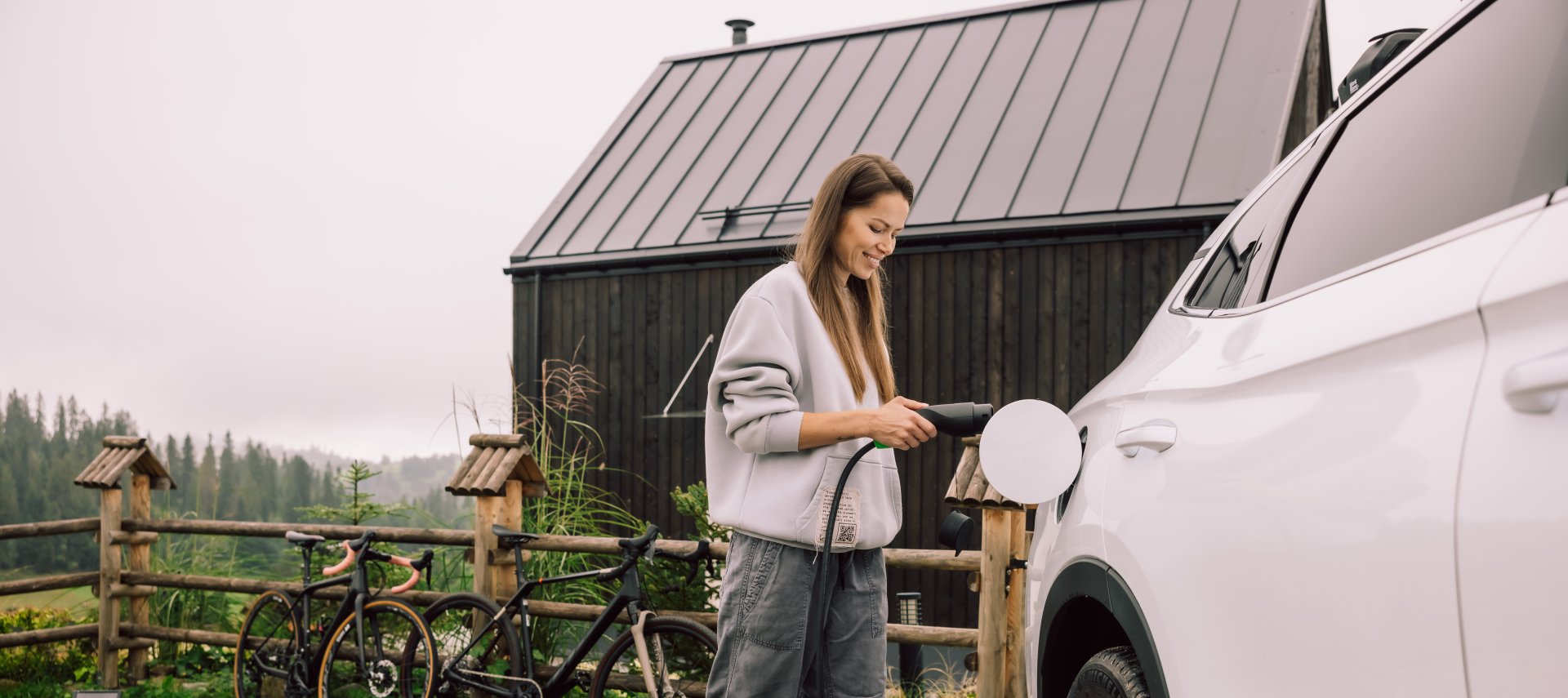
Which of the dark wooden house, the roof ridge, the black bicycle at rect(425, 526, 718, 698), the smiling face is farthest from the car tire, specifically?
the roof ridge

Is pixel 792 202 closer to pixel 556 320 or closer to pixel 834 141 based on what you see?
pixel 834 141

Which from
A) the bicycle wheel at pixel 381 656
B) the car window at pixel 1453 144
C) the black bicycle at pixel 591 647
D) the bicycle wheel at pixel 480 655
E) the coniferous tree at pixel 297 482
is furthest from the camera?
the coniferous tree at pixel 297 482

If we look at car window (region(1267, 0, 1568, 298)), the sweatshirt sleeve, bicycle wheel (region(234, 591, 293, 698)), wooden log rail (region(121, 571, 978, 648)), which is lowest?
bicycle wheel (region(234, 591, 293, 698))

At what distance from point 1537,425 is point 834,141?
34.7ft

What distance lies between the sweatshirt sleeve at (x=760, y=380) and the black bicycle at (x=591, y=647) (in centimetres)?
276

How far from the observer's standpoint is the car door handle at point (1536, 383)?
3.32ft

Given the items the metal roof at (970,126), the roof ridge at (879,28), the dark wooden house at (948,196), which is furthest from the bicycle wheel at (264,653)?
the roof ridge at (879,28)

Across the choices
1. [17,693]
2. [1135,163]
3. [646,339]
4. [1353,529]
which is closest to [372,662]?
[17,693]

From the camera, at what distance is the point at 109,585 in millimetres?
7496

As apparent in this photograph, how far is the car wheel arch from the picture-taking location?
2139 millimetres

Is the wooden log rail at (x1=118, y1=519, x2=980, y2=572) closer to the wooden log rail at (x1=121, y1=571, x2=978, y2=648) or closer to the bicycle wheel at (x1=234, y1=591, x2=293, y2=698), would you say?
the wooden log rail at (x1=121, y1=571, x2=978, y2=648)

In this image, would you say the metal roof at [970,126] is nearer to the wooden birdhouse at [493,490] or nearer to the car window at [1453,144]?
the wooden birdhouse at [493,490]

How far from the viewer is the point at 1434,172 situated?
1497 mm

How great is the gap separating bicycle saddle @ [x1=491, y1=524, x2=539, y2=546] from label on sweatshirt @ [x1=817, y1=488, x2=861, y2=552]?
11.3 ft
